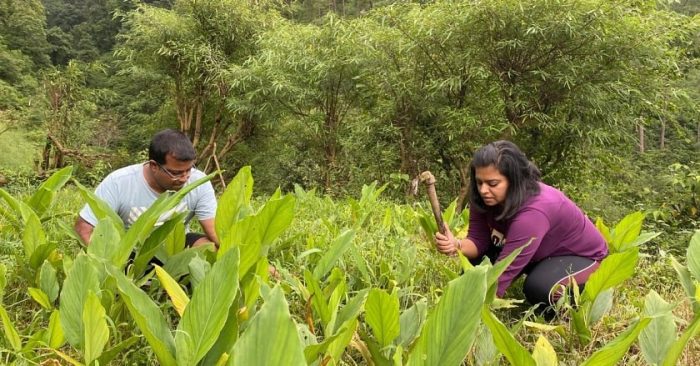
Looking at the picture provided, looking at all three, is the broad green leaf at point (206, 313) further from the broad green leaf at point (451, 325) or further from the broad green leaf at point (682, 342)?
the broad green leaf at point (682, 342)

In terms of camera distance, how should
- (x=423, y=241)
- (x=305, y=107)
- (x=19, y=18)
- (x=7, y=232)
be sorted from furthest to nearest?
(x=19, y=18) < (x=305, y=107) < (x=423, y=241) < (x=7, y=232)

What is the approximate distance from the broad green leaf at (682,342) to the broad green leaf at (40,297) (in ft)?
5.57

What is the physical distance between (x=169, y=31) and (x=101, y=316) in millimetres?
9478

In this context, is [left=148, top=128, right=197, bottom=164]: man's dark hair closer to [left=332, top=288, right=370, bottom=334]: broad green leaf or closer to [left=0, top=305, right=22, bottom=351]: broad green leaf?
[left=0, top=305, right=22, bottom=351]: broad green leaf

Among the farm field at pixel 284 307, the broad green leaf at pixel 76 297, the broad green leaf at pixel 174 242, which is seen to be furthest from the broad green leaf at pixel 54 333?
the broad green leaf at pixel 174 242

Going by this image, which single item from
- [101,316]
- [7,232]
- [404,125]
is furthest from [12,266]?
[404,125]

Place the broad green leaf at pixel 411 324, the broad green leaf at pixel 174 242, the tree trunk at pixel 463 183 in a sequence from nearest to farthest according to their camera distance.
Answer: the broad green leaf at pixel 411 324 < the broad green leaf at pixel 174 242 < the tree trunk at pixel 463 183

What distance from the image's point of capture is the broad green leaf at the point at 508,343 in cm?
101

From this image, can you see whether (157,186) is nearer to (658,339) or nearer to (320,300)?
(320,300)

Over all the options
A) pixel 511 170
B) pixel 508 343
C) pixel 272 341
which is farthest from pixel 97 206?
pixel 511 170

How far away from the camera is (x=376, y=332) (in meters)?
1.32

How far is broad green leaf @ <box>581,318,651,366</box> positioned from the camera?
3.08ft

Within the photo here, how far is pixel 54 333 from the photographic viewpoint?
1338 millimetres

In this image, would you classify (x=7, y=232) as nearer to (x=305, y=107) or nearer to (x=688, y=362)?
(x=688, y=362)
